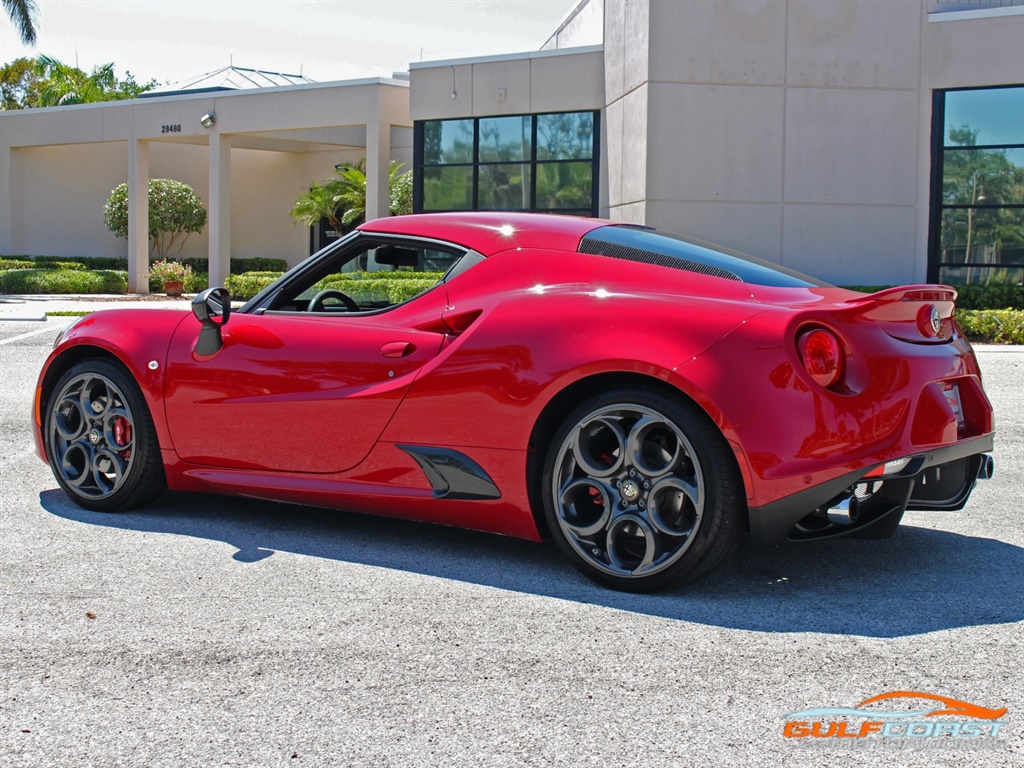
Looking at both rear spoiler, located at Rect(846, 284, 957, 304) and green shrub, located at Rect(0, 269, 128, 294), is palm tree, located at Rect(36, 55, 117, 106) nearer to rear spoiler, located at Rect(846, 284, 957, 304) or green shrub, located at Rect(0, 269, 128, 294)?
green shrub, located at Rect(0, 269, 128, 294)

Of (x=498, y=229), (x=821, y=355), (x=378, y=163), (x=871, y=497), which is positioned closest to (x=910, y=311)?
(x=821, y=355)

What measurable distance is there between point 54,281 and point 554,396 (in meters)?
30.9

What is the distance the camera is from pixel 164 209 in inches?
1465

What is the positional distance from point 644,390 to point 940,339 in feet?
3.73

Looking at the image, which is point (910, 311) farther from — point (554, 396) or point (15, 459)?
point (15, 459)

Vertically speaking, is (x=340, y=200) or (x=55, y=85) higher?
(x=55, y=85)

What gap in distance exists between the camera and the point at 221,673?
3281 millimetres

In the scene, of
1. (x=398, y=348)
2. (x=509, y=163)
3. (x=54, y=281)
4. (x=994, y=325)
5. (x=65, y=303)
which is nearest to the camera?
(x=398, y=348)

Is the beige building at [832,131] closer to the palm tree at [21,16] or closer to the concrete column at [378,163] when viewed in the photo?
the concrete column at [378,163]

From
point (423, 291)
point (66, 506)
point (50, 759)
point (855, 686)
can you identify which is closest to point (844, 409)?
point (855, 686)

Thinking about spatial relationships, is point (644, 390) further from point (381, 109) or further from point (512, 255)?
point (381, 109)

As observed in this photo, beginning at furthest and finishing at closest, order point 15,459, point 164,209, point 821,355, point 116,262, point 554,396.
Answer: point 116,262 → point 164,209 → point 15,459 → point 554,396 → point 821,355

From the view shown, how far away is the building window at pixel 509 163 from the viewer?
76.3 ft

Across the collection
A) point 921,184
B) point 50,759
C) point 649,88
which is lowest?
point 50,759
